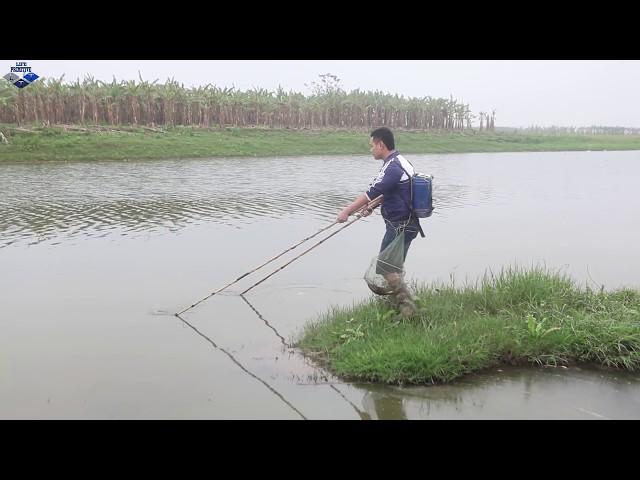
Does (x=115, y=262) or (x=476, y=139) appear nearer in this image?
(x=115, y=262)

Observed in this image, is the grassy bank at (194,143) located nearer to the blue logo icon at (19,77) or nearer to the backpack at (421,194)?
the blue logo icon at (19,77)

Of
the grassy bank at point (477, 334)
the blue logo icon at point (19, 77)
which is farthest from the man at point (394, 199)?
the blue logo icon at point (19, 77)

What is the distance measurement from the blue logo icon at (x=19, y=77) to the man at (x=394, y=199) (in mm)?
26312

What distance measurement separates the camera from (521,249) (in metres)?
10.7

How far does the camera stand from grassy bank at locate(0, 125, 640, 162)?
87.1 ft

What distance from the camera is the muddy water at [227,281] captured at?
16.0 ft

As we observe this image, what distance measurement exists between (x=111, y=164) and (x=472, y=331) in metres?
21.9

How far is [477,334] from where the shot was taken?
560 centimetres

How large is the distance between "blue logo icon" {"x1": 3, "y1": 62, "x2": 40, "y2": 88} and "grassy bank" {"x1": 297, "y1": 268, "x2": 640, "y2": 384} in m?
27.0

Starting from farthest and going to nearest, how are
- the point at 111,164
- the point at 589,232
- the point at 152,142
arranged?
1. the point at 152,142
2. the point at 111,164
3. the point at 589,232

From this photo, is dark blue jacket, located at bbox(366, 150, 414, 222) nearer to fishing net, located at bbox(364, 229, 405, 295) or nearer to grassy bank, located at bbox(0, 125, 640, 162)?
fishing net, located at bbox(364, 229, 405, 295)
